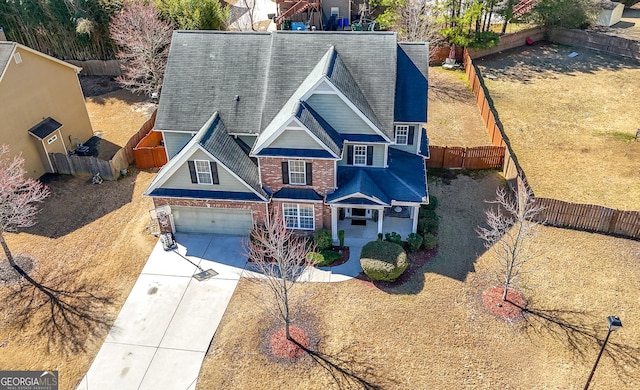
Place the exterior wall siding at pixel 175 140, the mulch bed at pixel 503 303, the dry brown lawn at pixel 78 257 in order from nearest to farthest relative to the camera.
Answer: the dry brown lawn at pixel 78 257
the mulch bed at pixel 503 303
the exterior wall siding at pixel 175 140

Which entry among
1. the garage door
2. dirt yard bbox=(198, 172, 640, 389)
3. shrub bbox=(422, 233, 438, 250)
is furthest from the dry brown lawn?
shrub bbox=(422, 233, 438, 250)

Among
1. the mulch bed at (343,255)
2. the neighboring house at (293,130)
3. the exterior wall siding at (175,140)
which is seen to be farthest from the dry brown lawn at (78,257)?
the mulch bed at (343,255)

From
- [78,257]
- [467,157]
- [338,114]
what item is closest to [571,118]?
[467,157]

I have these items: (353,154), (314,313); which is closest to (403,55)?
(353,154)

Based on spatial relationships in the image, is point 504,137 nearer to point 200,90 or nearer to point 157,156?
point 200,90

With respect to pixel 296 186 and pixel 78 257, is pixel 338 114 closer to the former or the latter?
pixel 296 186

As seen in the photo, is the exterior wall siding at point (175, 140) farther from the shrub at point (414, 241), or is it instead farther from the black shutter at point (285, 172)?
the shrub at point (414, 241)
